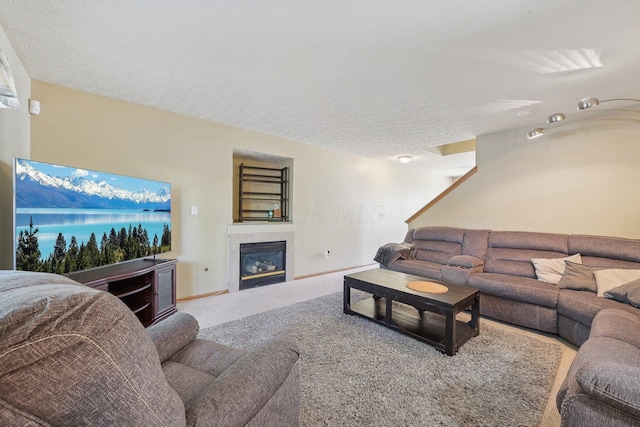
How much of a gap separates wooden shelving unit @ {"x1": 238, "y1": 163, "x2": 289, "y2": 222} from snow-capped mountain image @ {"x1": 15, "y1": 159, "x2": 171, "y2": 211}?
5.69ft

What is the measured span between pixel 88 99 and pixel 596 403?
4.34 meters

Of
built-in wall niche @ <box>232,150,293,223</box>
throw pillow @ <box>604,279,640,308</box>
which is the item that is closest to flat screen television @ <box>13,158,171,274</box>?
built-in wall niche @ <box>232,150,293,223</box>

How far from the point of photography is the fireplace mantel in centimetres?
395

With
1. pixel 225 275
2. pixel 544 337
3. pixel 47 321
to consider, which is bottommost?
pixel 544 337

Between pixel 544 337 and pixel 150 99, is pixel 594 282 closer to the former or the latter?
pixel 544 337

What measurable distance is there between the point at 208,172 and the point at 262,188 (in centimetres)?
127

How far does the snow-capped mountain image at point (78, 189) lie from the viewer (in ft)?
5.90

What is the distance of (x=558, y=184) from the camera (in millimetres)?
3457

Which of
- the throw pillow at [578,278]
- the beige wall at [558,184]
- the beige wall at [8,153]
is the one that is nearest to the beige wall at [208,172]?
the beige wall at [8,153]

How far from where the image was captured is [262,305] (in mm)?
3416

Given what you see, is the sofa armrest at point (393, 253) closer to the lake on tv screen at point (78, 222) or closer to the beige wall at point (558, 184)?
the beige wall at point (558, 184)

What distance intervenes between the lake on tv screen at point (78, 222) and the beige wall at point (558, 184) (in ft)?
14.2

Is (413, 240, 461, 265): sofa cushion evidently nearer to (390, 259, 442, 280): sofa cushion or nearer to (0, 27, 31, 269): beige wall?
(390, 259, 442, 280): sofa cushion

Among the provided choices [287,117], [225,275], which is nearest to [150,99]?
[287,117]
